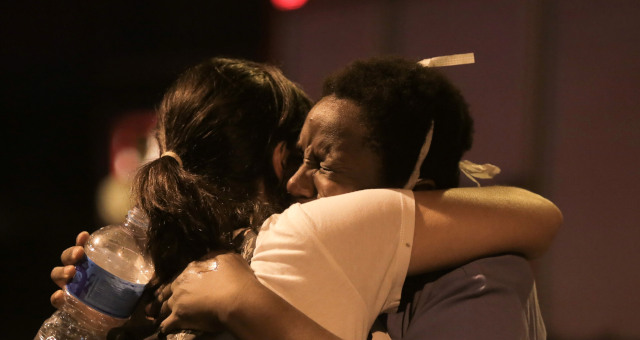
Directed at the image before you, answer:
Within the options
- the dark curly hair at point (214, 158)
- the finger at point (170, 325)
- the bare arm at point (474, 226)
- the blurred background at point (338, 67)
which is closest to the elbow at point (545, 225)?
the bare arm at point (474, 226)

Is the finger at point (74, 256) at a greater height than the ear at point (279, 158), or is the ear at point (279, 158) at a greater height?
the ear at point (279, 158)

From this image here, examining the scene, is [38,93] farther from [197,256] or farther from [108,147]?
[197,256]

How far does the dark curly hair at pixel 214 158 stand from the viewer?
110 cm

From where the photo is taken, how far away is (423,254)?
0.96 m

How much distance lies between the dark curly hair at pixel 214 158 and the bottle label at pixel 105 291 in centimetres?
7

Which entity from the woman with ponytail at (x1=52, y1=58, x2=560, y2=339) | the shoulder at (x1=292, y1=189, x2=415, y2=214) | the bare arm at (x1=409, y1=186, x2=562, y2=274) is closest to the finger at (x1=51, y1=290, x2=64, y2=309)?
the woman with ponytail at (x1=52, y1=58, x2=560, y2=339)

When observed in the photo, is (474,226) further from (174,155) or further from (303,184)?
(174,155)

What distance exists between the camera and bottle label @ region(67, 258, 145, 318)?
3.63ft

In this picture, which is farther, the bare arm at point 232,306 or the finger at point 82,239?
the finger at point 82,239

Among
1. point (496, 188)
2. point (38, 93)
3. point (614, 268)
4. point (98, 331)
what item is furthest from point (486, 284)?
point (38, 93)

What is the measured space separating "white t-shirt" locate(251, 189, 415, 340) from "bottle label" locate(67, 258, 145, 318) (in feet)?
1.13

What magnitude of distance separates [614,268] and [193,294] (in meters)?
2.30

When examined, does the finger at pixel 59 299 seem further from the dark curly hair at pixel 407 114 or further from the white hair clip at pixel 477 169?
the white hair clip at pixel 477 169

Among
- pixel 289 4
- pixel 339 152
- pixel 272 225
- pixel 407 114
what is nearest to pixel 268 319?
pixel 272 225
